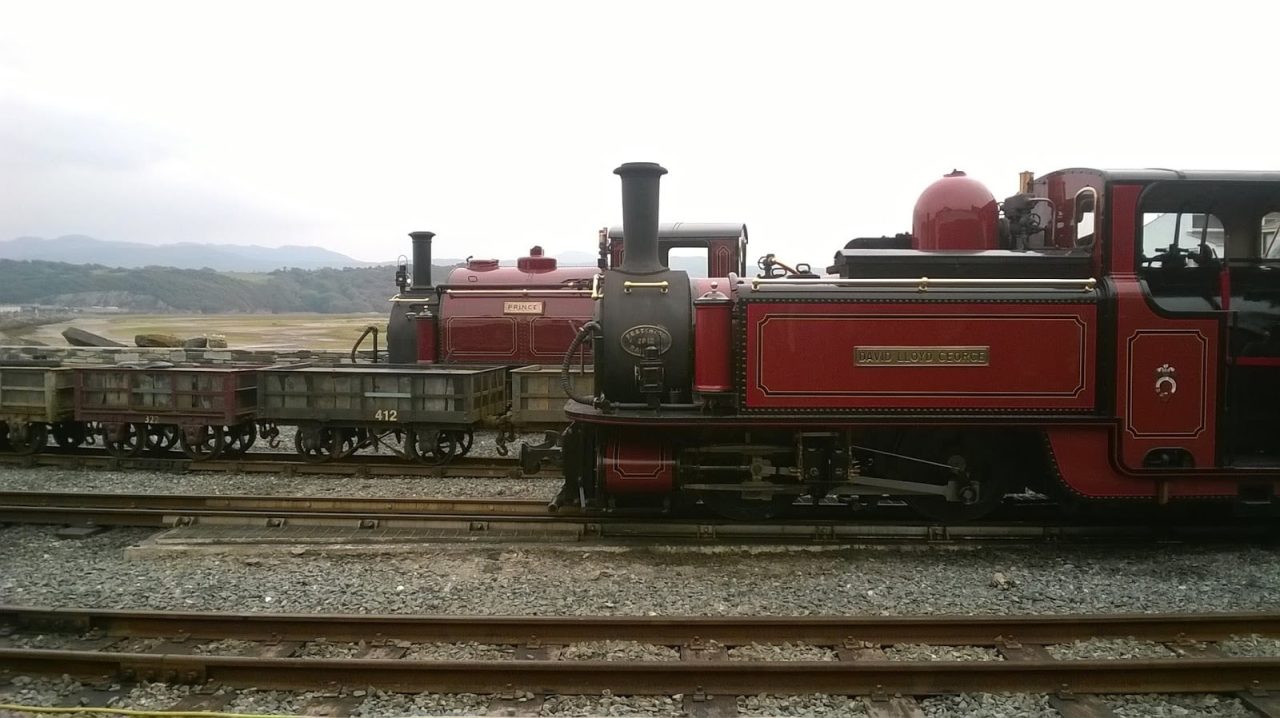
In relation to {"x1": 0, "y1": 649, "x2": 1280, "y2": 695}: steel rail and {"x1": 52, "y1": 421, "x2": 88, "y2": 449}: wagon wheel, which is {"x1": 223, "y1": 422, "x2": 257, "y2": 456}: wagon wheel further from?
{"x1": 0, "y1": 649, "x2": 1280, "y2": 695}: steel rail

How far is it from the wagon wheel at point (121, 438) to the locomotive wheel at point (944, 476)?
10657mm

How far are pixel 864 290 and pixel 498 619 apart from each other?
4.09 m

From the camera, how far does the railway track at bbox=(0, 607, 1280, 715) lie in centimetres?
482

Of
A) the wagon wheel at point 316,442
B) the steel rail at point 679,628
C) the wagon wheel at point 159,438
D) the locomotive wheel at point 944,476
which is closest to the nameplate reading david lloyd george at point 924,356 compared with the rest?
the locomotive wheel at point 944,476

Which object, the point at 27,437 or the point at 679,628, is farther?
the point at 27,437

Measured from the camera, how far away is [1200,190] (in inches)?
275

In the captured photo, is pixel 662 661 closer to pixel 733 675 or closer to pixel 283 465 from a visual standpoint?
pixel 733 675

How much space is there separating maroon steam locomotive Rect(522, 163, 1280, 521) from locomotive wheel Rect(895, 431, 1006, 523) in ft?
0.07

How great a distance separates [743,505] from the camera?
7555 mm

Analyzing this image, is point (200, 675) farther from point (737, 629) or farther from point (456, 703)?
point (737, 629)

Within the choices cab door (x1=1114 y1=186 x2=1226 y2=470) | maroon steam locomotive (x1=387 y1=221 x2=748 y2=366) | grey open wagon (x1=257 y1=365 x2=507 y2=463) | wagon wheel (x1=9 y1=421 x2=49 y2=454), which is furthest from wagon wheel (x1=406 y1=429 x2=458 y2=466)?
cab door (x1=1114 y1=186 x2=1226 y2=470)

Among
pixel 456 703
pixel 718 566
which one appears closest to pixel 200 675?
pixel 456 703

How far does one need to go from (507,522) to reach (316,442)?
5.05 m

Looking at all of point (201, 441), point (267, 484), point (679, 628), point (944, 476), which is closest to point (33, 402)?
point (201, 441)
